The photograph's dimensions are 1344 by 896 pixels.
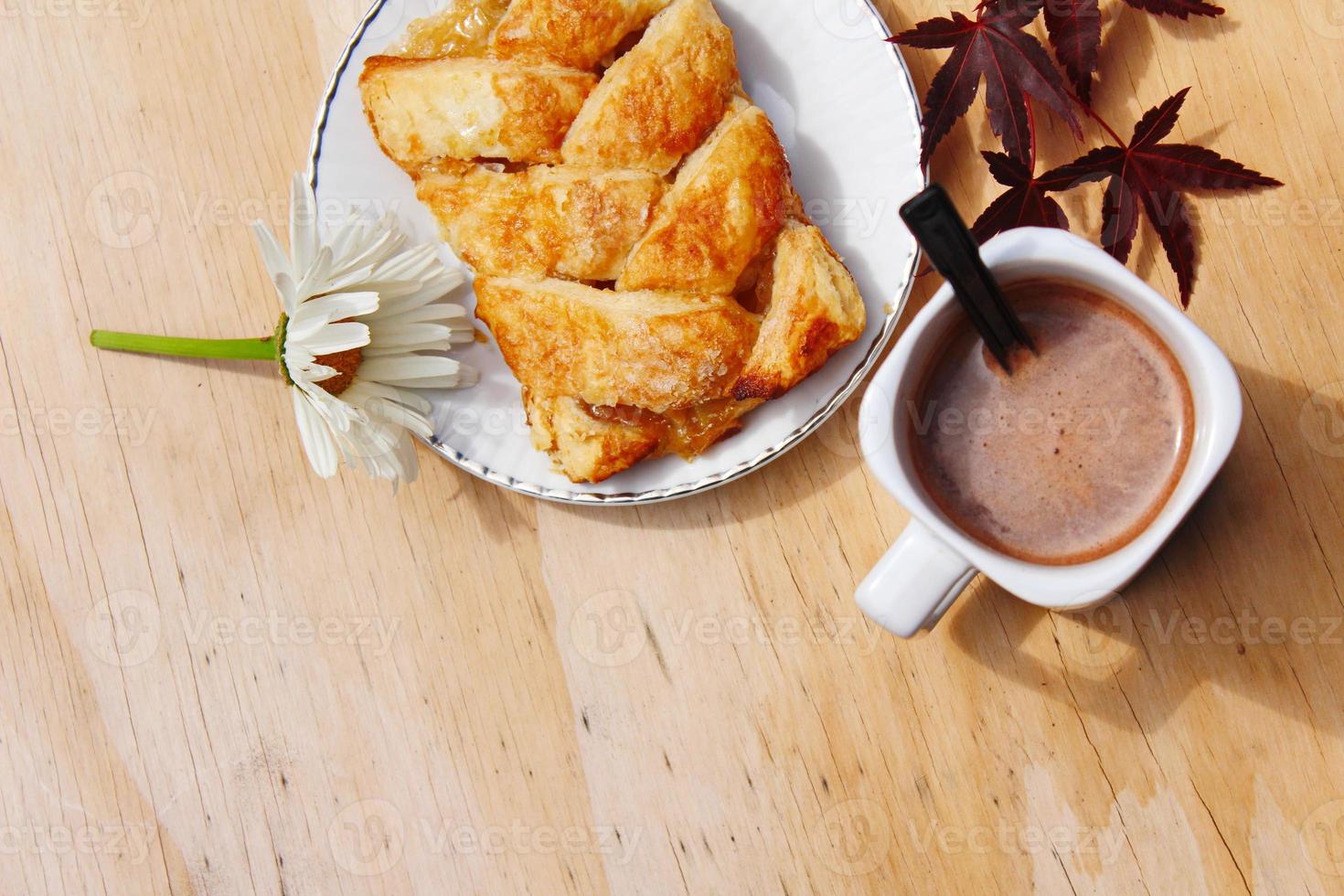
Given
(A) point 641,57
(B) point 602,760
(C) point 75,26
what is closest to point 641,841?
(B) point 602,760

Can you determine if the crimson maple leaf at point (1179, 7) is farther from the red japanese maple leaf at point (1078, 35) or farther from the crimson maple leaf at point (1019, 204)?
the crimson maple leaf at point (1019, 204)

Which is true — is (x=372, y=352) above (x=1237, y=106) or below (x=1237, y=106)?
above

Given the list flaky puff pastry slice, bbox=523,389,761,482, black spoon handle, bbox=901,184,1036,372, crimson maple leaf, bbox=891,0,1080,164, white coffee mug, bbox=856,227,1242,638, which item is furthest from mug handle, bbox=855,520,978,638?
crimson maple leaf, bbox=891,0,1080,164

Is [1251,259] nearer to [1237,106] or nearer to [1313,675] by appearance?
[1237,106]

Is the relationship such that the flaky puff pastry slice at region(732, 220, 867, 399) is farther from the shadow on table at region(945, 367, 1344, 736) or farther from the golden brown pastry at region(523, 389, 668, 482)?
the shadow on table at region(945, 367, 1344, 736)

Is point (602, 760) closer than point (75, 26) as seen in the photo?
Yes

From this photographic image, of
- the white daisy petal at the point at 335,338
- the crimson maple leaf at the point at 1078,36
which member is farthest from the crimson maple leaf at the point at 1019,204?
the white daisy petal at the point at 335,338

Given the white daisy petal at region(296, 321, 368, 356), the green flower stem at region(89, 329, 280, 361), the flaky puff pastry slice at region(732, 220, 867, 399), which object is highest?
the white daisy petal at region(296, 321, 368, 356)
